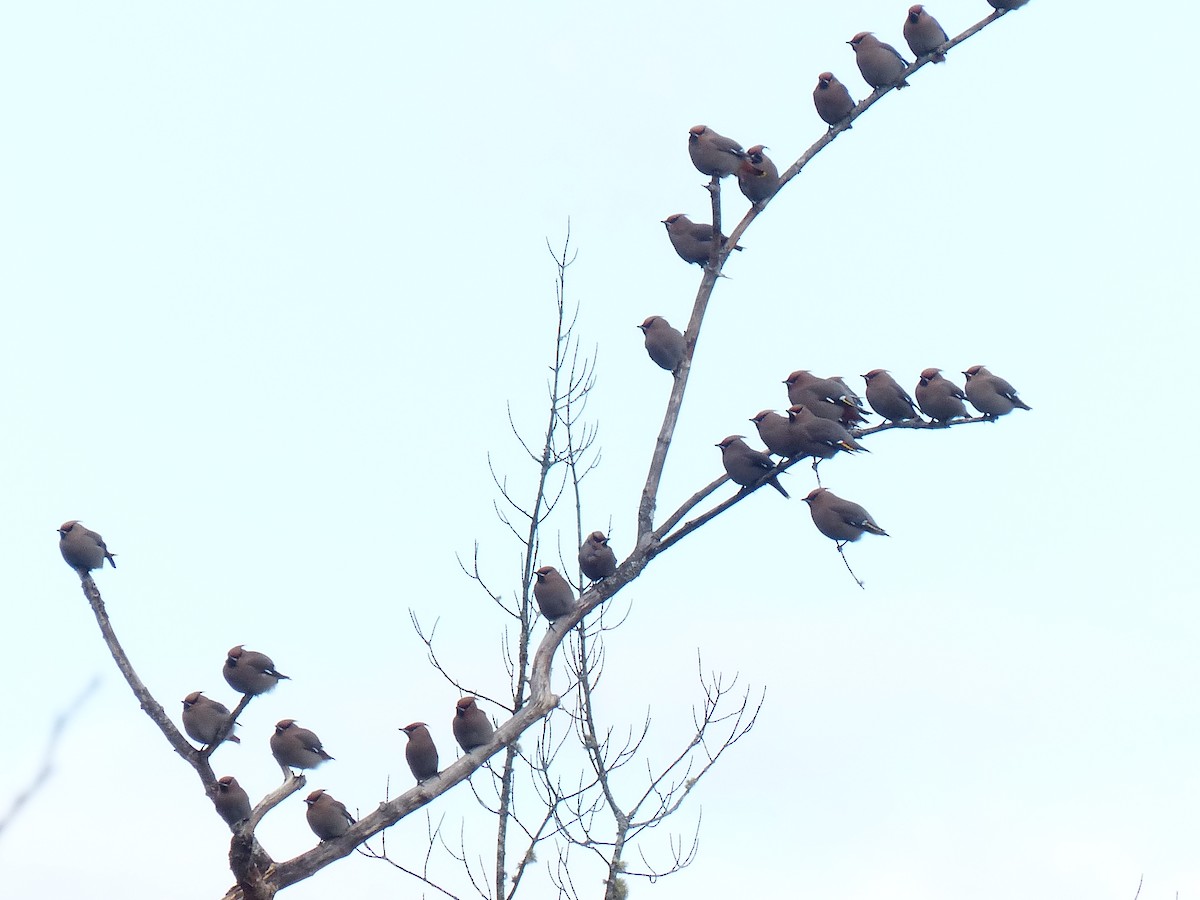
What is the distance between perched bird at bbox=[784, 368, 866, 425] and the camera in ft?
22.2

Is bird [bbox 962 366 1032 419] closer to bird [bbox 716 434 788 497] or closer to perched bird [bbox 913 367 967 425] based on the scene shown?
perched bird [bbox 913 367 967 425]

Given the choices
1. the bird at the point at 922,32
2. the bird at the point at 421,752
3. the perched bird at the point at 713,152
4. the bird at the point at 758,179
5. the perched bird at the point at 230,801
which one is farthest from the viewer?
the bird at the point at 922,32

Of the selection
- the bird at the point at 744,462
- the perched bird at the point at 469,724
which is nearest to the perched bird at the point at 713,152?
the bird at the point at 744,462

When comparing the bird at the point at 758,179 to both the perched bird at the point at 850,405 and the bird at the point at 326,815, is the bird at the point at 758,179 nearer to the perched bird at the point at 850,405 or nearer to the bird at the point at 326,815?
the perched bird at the point at 850,405

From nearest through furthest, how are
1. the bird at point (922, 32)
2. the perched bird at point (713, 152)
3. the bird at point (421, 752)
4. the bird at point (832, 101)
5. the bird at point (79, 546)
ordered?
the bird at point (421, 752), the bird at point (79, 546), the bird at point (832, 101), the perched bird at point (713, 152), the bird at point (922, 32)

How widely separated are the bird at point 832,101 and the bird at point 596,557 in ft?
7.99

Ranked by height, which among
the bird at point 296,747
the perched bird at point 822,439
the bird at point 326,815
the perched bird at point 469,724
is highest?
the bird at point 296,747

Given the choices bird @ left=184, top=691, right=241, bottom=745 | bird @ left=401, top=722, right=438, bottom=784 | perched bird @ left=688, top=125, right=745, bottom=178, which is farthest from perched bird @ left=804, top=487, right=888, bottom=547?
bird @ left=184, top=691, right=241, bottom=745

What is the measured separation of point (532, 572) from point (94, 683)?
19.6 feet

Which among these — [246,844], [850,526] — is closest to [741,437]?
[850,526]

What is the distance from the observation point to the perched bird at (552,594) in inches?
283

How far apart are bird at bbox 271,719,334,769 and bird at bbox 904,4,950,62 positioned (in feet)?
15.9

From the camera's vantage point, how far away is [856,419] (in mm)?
6828

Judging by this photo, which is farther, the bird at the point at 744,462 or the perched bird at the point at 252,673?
the perched bird at the point at 252,673
